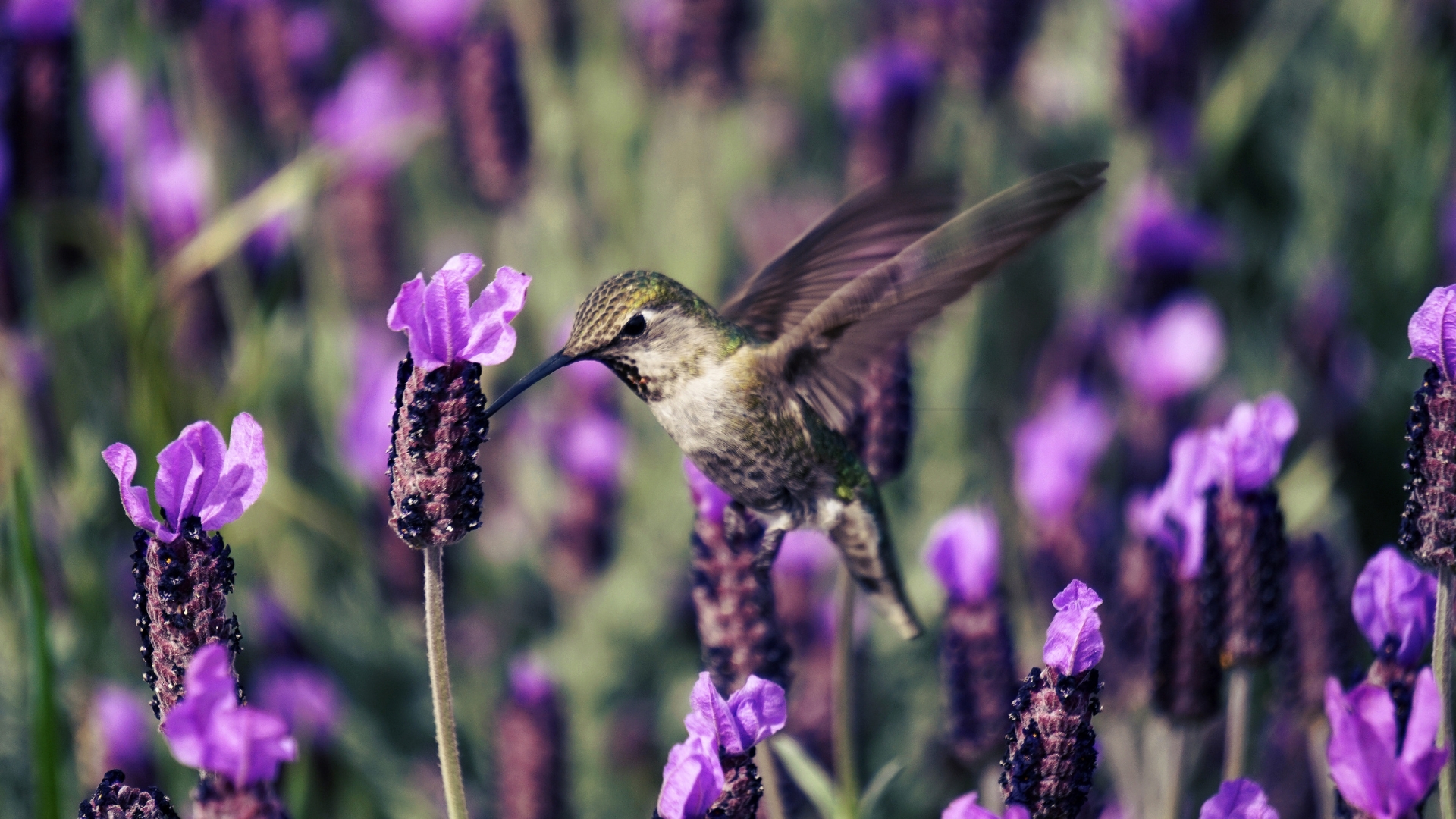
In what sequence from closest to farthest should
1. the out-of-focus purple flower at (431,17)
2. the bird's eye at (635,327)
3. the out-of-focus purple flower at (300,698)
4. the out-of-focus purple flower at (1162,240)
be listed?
the bird's eye at (635,327)
the out-of-focus purple flower at (300,698)
the out-of-focus purple flower at (1162,240)
the out-of-focus purple flower at (431,17)

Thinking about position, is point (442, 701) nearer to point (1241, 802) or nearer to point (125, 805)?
point (125, 805)

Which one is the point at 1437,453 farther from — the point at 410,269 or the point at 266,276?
the point at 410,269

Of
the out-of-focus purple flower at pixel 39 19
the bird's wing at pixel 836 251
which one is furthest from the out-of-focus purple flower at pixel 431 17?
the bird's wing at pixel 836 251

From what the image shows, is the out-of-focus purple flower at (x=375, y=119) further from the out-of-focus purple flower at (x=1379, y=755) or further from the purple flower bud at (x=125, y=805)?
the out-of-focus purple flower at (x=1379, y=755)

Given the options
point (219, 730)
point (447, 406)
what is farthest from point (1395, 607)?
point (219, 730)

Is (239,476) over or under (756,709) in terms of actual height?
over

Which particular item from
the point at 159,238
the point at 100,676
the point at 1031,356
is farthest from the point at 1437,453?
the point at 159,238
